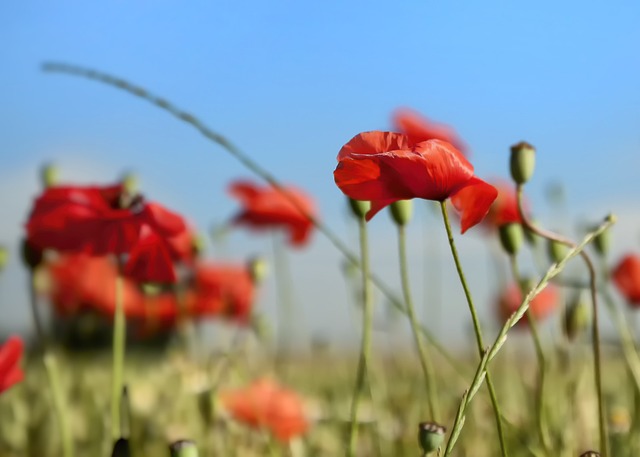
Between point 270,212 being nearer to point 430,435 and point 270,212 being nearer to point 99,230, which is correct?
point 99,230

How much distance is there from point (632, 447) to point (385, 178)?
0.56 m

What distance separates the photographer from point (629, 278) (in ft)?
5.35

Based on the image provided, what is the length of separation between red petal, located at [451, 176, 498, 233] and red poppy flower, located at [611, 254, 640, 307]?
1.00 meters

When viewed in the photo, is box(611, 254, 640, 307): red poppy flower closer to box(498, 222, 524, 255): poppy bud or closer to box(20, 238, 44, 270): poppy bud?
box(498, 222, 524, 255): poppy bud

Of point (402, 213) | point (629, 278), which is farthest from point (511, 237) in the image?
point (629, 278)

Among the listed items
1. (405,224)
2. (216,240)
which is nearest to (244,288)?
(216,240)

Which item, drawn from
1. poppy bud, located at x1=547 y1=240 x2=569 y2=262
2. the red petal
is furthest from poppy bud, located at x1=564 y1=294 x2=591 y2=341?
Answer: the red petal

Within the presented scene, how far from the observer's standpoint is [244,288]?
1650 mm

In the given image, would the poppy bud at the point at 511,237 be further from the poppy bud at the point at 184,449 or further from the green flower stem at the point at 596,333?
the poppy bud at the point at 184,449

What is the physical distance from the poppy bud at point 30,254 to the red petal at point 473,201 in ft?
1.71

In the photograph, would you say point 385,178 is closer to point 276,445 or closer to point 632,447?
point 632,447

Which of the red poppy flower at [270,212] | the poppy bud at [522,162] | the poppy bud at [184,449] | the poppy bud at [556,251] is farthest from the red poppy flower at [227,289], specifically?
the poppy bud at [184,449]

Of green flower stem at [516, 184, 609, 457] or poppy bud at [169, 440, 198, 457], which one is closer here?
poppy bud at [169, 440, 198, 457]

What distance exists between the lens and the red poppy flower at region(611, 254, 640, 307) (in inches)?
63.8
